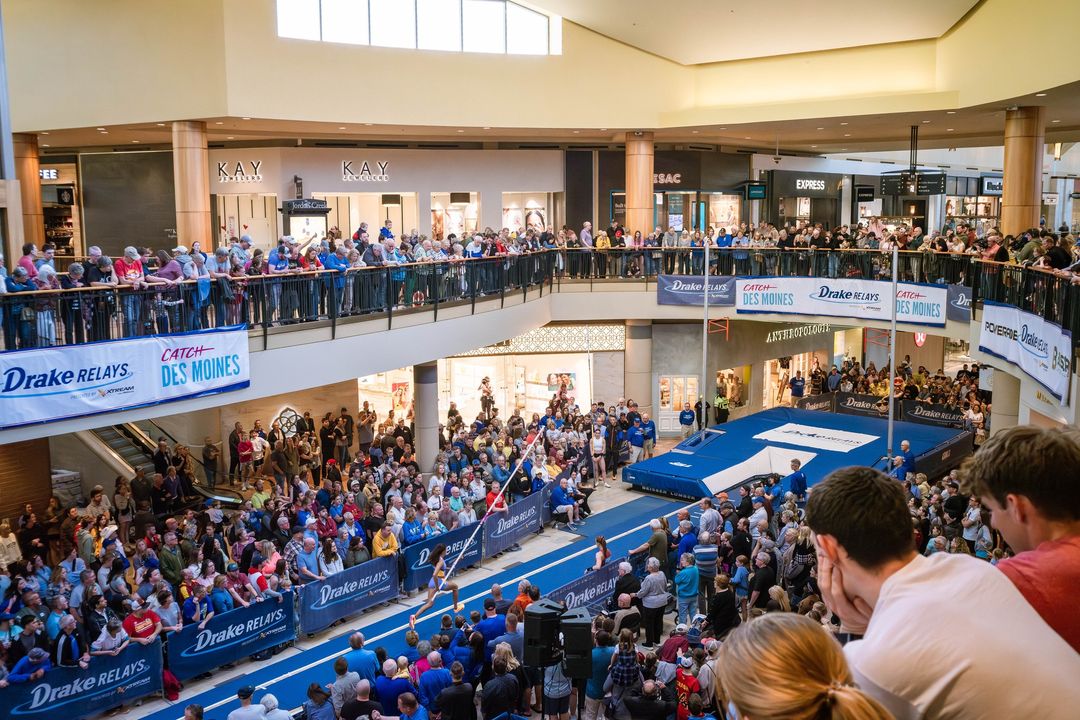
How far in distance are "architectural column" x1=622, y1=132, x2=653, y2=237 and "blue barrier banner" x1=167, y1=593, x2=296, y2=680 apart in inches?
750

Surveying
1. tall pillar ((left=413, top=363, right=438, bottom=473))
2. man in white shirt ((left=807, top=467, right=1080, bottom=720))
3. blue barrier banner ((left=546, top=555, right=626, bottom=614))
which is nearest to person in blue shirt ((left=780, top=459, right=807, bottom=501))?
blue barrier banner ((left=546, top=555, right=626, bottom=614))

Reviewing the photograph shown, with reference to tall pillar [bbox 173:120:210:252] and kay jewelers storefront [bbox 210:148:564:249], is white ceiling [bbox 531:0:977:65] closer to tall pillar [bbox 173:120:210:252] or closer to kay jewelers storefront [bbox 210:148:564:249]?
kay jewelers storefront [bbox 210:148:564:249]

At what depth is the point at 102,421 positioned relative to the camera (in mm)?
14602

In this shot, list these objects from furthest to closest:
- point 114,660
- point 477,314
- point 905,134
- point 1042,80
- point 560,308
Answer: point 905,134 → point 560,308 → point 477,314 → point 1042,80 → point 114,660

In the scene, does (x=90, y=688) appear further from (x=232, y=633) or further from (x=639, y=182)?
(x=639, y=182)

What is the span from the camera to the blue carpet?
46.5ft

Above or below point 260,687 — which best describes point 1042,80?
above

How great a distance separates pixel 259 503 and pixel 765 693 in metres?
18.3

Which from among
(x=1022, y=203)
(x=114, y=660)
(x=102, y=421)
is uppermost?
(x=1022, y=203)

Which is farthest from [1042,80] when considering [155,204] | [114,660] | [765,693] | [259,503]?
[155,204]

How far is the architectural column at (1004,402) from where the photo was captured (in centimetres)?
2250

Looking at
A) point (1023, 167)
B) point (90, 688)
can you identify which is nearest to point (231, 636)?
point (90, 688)

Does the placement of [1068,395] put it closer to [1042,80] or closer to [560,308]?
[1042,80]

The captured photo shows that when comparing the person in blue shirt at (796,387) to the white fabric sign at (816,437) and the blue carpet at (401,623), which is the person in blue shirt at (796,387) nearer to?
the white fabric sign at (816,437)
